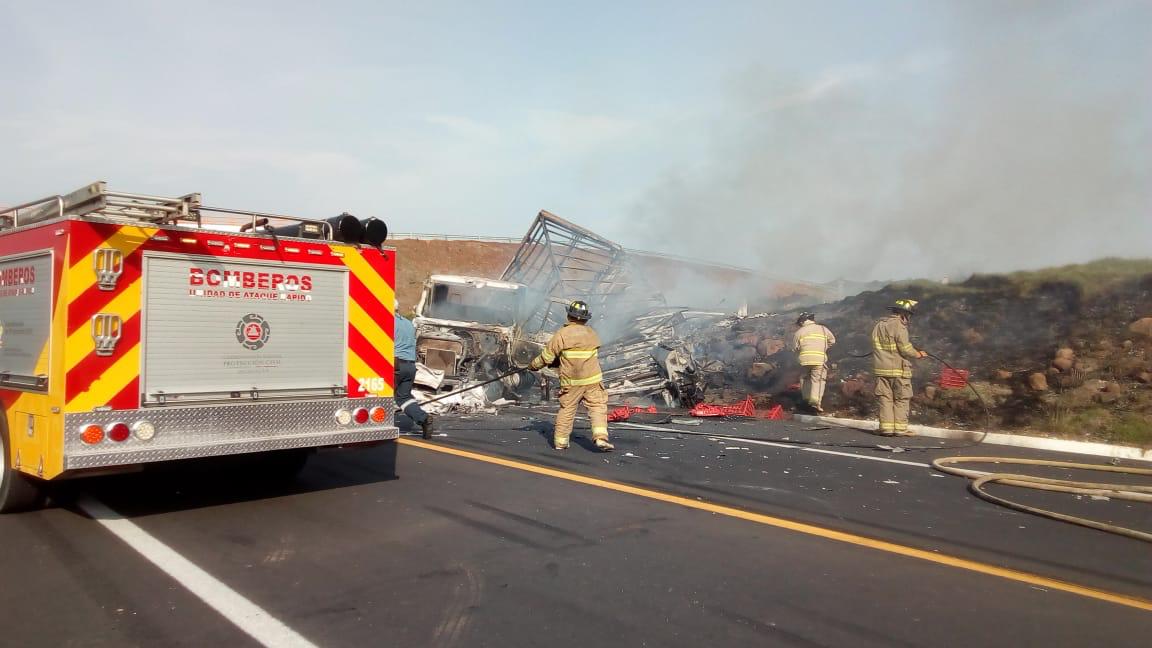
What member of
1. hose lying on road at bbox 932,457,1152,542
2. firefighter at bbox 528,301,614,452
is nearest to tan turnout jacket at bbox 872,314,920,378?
hose lying on road at bbox 932,457,1152,542

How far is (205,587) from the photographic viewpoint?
4.32 meters

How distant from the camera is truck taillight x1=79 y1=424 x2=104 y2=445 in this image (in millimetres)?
5125

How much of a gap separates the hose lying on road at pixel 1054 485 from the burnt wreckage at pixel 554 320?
626 cm

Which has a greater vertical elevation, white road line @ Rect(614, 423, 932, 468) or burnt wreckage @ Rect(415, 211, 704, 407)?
burnt wreckage @ Rect(415, 211, 704, 407)

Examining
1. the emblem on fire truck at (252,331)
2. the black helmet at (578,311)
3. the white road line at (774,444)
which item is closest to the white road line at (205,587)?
the emblem on fire truck at (252,331)

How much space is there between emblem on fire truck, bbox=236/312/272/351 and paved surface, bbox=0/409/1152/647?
1.23 metres

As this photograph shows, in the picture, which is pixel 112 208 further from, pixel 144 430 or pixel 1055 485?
pixel 1055 485

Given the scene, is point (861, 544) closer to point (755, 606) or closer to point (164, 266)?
point (755, 606)

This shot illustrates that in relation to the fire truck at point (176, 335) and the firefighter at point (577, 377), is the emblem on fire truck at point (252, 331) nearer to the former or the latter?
the fire truck at point (176, 335)

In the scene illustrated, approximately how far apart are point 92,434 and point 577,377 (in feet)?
15.1

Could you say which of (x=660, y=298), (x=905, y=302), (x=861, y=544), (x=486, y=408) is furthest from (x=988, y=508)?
(x=660, y=298)

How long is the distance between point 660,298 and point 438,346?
5.20 metres

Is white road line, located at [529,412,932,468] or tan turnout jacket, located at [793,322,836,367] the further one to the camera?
tan turnout jacket, located at [793,322,836,367]

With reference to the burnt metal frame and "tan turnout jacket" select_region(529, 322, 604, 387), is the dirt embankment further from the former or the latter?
"tan turnout jacket" select_region(529, 322, 604, 387)
